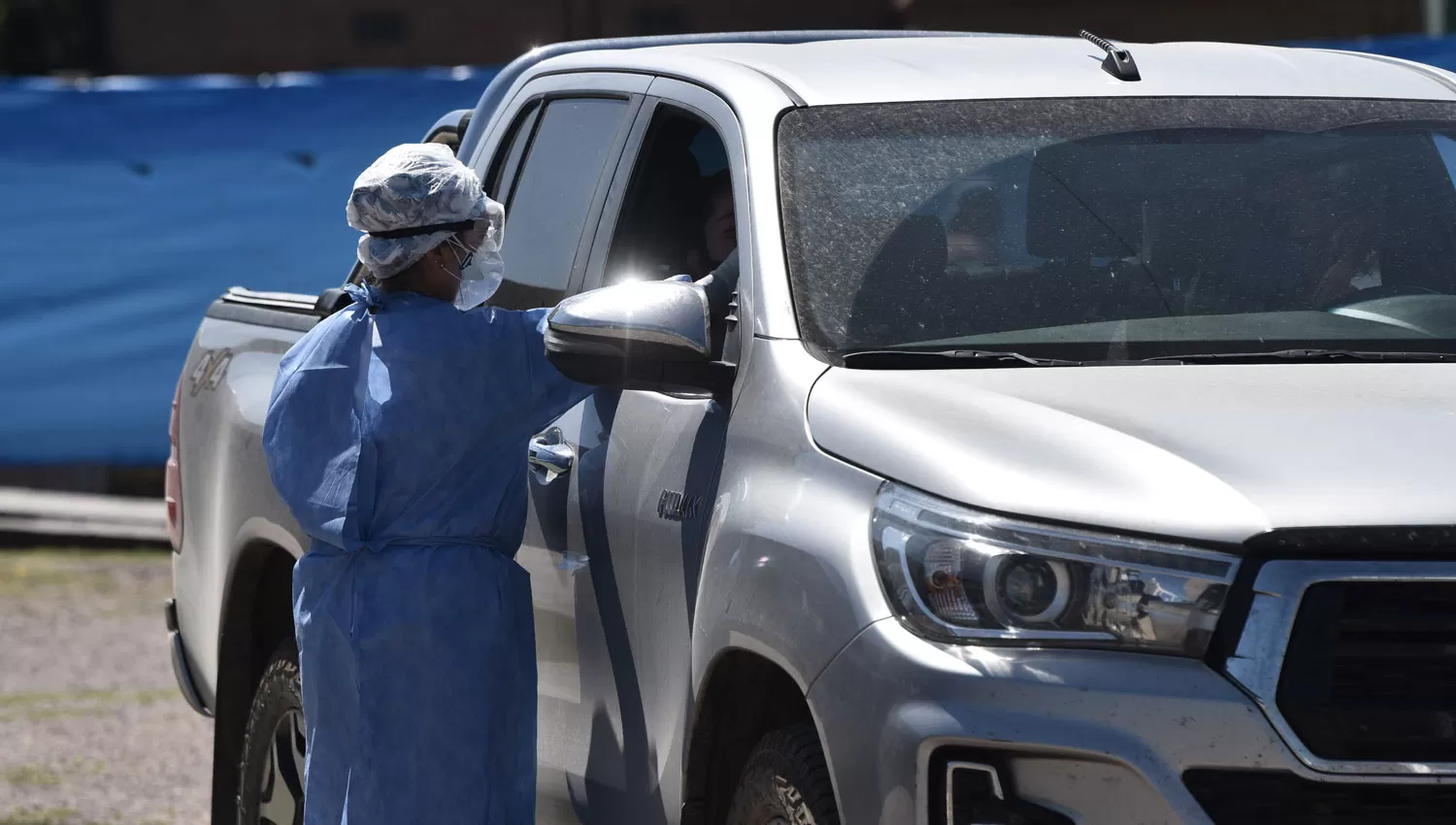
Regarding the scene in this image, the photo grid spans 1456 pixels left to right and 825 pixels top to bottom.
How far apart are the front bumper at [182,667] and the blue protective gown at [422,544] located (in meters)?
1.91

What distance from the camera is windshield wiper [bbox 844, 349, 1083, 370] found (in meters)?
3.45

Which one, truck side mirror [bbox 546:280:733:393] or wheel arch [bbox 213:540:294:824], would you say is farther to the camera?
wheel arch [bbox 213:540:294:824]

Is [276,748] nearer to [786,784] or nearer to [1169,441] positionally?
[786,784]

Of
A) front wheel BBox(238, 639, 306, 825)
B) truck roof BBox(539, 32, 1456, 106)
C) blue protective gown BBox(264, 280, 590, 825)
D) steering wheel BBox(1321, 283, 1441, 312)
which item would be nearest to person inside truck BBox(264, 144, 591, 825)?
blue protective gown BBox(264, 280, 590, 825)

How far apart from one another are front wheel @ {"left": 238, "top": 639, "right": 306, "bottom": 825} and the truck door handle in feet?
3.07

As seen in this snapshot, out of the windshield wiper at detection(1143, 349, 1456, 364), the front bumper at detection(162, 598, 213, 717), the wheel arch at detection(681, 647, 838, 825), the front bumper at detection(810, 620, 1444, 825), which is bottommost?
the front bumper at detection(162, 598, 213, 717)

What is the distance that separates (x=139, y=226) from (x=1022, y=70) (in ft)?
35.4

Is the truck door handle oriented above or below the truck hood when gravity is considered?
below

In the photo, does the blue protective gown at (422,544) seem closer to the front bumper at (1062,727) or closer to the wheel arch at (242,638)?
the front bumper at (1062,727)

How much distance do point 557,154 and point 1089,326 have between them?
1588 mm

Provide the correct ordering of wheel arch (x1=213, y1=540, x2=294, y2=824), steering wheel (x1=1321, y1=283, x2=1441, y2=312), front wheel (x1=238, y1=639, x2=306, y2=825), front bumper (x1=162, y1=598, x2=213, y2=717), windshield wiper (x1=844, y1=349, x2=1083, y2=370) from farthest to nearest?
front bumper (x1=162, y1=598, x2=213, y2=717)
wheel arch (x1=213, y1=540, x2=294, y2=824)
front wheel (x1=238, y1=639, x2=306, y2=825)
steering wheel (x1=1321, y1=283, x2=1441, y2=312)
windshield wiper (x1=844, y1=349, x2=1083, y2=370)

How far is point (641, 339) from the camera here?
11.7ft

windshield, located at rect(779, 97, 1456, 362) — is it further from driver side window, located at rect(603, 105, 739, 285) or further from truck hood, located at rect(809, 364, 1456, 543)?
driver side window, located at rect(603, 105, 739, 285)

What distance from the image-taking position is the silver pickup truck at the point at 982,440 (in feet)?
9.09
